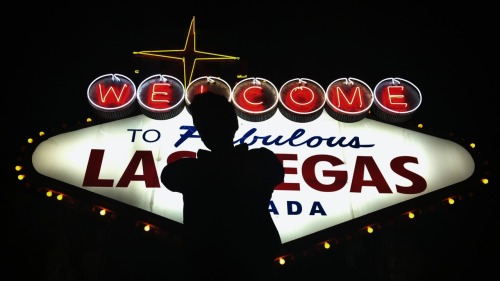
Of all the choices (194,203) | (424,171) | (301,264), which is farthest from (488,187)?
(194,203)

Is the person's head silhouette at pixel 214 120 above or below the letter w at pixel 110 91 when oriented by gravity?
below

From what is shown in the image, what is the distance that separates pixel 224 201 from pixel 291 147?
4434 millimetres

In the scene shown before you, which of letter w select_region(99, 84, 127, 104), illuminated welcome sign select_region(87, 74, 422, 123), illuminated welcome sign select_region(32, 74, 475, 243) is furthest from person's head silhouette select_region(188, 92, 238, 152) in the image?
letter w select_region(99, 84, 127, 104)

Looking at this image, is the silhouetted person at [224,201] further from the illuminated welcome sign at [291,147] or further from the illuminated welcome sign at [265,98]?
the illuminated welcome sign at [265,98]

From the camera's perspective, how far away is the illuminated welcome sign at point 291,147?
6.03m

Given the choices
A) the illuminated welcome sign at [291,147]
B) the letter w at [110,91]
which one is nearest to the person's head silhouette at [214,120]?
the illuminated welcome sign at [291,147]

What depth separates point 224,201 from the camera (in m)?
2.47

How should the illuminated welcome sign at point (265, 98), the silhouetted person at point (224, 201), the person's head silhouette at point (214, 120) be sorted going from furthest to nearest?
the illuminated welcome sign at point (265, 98)
the person's head silhouette at point (214, 120)
the silhouetted person at point (224, 201)

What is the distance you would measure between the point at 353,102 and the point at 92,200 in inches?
166

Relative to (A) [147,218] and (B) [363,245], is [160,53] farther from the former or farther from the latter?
(B) [363,245]

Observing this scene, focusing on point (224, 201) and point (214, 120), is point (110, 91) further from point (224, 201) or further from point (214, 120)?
point (224, 201)

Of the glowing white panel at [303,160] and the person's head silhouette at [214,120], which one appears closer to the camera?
the person's head silhouette at [214,120]

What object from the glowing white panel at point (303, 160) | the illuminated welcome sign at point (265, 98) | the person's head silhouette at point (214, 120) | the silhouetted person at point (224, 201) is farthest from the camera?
the illuminated welcome sign at point (265, 98)

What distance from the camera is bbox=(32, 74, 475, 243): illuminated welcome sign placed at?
6027mm
